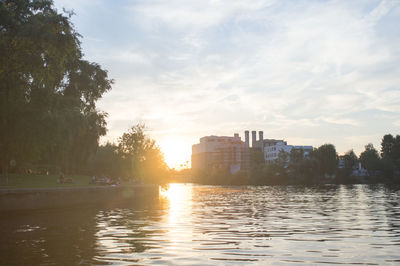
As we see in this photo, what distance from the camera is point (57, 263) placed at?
34.7ft

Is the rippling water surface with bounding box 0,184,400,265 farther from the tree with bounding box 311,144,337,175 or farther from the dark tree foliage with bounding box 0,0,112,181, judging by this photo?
the tree with bounding box 311,144,337,175

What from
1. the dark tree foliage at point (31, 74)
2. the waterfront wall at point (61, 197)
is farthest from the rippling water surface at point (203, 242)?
the dark tree foliage at point (31, 74)

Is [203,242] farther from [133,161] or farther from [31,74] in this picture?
[133,161]

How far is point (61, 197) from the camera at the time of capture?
30.9m

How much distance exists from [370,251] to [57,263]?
8.98 meters

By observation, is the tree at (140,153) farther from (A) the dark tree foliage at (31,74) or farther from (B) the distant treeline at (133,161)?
(A) the dark tree foliage at (31,74)

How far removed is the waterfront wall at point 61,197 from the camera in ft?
87.1

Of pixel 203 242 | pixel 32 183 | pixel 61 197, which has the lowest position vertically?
pixel 203 242

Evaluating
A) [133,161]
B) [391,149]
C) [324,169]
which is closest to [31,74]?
[133,161]

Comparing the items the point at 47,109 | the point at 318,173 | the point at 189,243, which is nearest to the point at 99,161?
the point at 47,109

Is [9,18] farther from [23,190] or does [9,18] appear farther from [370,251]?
[370,251]

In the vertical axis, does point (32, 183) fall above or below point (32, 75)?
below

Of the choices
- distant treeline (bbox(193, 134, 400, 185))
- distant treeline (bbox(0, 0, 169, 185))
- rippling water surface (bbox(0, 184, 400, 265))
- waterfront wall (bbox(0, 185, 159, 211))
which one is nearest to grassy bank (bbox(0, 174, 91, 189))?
distant treeline (bbox(0, 0, 169, 185))

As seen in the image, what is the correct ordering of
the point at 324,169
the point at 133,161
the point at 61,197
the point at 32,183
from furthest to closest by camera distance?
the point at 324,169
the point at 133,161
the point at 32,183
the point at 61,197
